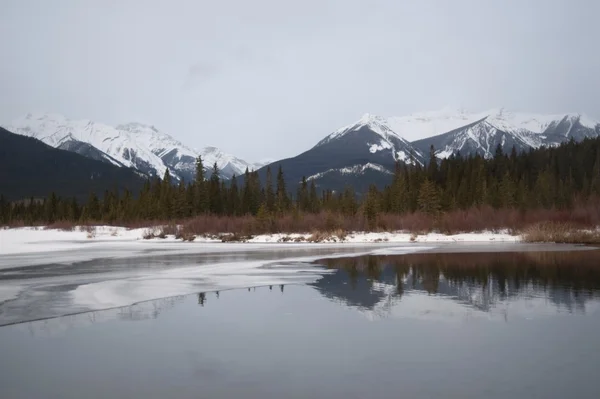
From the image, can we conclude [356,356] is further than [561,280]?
No

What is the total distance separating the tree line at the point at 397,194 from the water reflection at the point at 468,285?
137ft

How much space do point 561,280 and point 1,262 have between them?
26697 mm

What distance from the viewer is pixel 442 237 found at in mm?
52812

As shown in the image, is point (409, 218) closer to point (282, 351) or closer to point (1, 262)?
point (1, 262)

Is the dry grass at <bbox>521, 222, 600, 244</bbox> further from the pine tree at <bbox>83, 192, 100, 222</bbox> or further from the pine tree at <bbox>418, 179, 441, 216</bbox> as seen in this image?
the pine tree at <bbox>83, 192, 100, 222</bbox>

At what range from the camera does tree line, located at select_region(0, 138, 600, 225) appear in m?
90.6

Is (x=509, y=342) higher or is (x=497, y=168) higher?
(x=497, y=168)

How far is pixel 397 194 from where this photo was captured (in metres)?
105

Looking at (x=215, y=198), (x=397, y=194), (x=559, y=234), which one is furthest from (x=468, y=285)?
(x=397, y=194)

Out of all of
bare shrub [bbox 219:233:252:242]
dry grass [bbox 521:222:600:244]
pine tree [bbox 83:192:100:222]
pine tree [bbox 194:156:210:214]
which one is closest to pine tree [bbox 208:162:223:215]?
pine tree [bbox 194:156:210:214]

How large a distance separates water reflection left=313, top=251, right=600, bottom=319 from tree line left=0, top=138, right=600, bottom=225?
41.7 meters

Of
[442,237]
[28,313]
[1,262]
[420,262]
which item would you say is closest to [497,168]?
[442,237]

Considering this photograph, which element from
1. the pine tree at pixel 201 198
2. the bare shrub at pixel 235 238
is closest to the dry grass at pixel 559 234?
the bare shrub at pixel 235 238

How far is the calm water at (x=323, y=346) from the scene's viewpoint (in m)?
7.34
